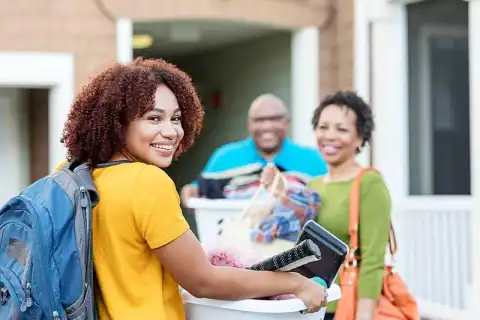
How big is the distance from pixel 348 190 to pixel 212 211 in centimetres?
111

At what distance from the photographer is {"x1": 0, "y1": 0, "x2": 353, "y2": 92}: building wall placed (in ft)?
21.9

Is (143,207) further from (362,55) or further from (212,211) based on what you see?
(362,55)

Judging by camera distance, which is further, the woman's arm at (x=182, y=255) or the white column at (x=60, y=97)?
the white column at (x=60, y=97)

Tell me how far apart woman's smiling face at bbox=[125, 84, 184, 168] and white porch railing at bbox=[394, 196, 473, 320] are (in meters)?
4.34

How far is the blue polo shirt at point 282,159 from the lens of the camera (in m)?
4.69

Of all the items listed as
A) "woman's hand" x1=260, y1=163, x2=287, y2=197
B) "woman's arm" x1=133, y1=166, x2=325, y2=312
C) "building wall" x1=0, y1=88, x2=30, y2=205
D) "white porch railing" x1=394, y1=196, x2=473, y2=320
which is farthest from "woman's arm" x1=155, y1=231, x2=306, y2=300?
"building wall" x1=0, y1=88, x2=30, y2=205

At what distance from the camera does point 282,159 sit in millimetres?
4746

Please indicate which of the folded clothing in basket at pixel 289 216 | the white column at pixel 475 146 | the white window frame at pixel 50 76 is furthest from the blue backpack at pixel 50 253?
the white window frame at pixel 50 76

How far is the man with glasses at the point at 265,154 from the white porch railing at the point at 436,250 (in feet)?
6.05

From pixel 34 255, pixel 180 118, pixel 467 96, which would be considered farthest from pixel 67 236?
pixel 467 96

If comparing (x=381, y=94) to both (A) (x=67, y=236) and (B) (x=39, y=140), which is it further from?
(A) (x=67, y=236)

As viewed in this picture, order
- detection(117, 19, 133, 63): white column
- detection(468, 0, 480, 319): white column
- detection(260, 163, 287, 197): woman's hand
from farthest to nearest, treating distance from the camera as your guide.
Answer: detection(117, 19, 133, 63): white column < detection(468, 0, 480, 319): white column < detection(260, 163, 287, 197): woman's hand

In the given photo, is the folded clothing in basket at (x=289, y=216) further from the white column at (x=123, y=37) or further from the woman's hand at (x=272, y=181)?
the white column at (x=123, y=37)

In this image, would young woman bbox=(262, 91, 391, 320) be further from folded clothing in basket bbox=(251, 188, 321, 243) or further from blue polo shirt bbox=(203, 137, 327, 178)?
blue polo shirt bbox=(203, 137, 327, 178)
